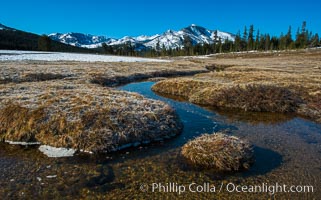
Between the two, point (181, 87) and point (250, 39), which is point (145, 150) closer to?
point (181, 87)

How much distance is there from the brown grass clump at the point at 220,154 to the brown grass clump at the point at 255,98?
36.6 ft

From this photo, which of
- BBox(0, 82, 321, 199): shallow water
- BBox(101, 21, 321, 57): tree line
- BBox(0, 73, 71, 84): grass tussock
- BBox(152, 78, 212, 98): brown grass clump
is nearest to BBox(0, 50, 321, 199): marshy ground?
BBox(0, 82, 321, 199): shallow water

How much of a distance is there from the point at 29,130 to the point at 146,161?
6992 mm

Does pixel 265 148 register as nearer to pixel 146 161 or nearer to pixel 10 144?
pixel 146 161

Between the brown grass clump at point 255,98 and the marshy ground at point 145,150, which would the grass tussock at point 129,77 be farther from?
the brown grass clump at point 255,98

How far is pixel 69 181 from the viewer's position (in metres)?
8.61

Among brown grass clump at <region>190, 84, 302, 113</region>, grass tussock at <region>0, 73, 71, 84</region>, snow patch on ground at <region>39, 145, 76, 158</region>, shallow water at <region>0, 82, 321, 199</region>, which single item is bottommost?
shallow water at <region>0, 82, 321, 199</region>

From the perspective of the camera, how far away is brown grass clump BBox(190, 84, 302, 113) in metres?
20.4

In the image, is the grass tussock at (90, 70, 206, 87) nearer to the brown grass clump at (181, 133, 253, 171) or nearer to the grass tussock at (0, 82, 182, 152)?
the grass tussock at (0, 82, 182, 152)

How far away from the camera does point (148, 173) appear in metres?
9.35

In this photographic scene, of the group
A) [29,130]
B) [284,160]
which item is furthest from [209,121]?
[29,130]

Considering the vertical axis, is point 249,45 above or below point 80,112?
above

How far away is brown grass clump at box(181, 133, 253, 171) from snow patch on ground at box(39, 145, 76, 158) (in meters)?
5.68

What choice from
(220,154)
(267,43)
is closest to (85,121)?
(220,154)
